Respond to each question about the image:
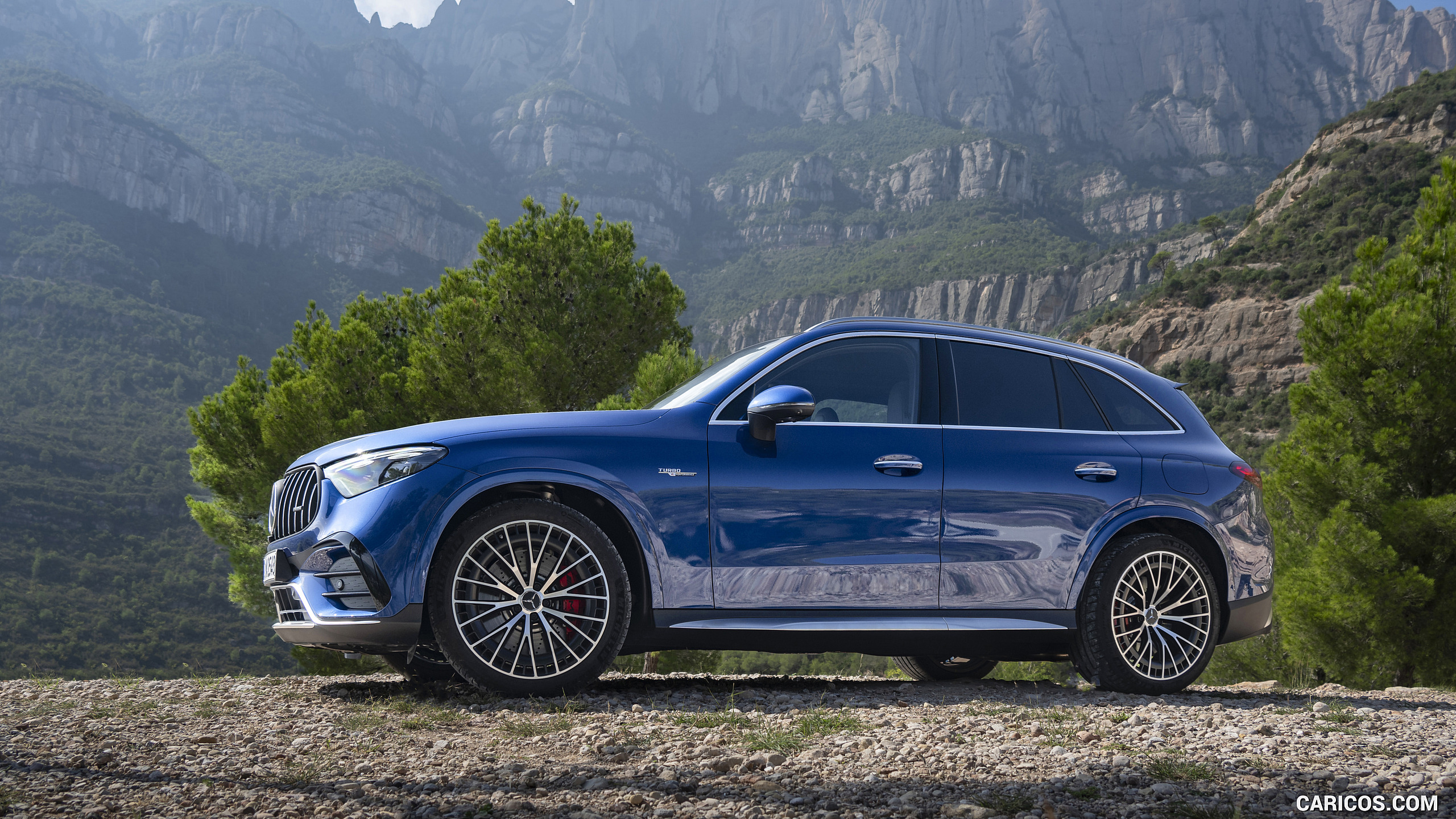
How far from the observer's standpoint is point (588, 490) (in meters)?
3.79

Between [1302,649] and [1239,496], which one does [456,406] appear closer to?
[1239,496]

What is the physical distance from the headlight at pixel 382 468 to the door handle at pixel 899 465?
1977 mm

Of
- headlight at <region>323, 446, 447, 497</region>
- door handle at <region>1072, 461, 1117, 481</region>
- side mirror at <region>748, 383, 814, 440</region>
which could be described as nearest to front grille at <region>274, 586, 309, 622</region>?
headlight at <region>323, 446, 447, 497</region>

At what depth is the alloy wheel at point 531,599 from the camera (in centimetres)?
365

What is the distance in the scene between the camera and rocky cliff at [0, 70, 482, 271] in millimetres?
115250

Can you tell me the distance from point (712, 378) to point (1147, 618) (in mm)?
2565

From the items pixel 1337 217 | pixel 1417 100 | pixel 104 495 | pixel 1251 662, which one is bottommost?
pixel 1251 662

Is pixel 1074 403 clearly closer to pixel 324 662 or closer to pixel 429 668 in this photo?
pixel 429 668

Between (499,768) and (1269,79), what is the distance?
734ft

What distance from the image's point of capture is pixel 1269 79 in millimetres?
181000

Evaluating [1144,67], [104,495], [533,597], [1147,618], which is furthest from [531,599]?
[1144,67]

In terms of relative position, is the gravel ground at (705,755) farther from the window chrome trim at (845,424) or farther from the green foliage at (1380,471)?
the green foliage at (1380,471)

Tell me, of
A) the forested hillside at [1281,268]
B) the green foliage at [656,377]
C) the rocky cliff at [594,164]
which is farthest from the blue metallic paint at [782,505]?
the rocky cliff at [594,164]

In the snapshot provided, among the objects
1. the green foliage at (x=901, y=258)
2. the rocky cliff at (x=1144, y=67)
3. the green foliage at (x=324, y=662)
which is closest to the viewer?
the green foliage at (x=324, y=662)
